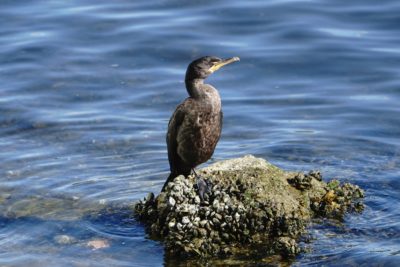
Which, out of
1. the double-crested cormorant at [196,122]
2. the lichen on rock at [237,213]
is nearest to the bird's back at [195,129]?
the double-crested cormorant at [196,122]

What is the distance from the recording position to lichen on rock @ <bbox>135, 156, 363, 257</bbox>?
7496 millimetres

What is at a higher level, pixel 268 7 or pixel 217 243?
pixel 268 7

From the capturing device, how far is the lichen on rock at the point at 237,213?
7496mm

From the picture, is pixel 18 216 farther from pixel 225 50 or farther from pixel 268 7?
pixel 268 7

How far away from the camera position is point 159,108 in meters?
11.9

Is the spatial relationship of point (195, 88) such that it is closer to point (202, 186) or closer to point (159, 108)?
point (202, 186)

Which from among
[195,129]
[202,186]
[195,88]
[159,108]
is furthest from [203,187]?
[159,108]

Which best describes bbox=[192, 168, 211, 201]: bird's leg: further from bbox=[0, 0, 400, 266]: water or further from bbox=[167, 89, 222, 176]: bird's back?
bbox=[0, 0, 400, 266]: water

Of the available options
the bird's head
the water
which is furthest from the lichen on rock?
the bird's head

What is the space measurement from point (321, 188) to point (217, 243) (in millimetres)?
1260

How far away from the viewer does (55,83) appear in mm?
12750

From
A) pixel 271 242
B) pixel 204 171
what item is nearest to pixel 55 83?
pixel 204 171

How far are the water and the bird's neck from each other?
134 cm

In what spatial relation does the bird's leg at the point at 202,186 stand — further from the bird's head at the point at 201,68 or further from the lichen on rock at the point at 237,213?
the bird's head at the point at 201,68
